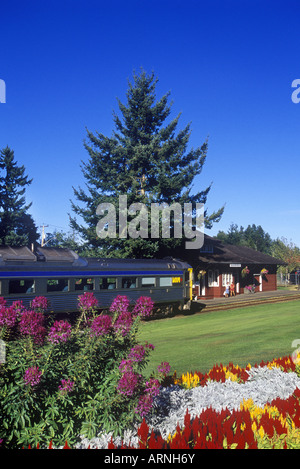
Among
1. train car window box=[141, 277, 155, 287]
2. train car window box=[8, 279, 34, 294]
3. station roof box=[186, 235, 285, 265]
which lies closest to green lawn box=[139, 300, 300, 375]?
train car window box=[141, 277, 155, 287]

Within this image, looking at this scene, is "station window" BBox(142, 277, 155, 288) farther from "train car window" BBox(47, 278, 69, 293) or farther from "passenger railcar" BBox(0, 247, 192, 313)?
"train car window" BBox(47, 278, 69, 293)

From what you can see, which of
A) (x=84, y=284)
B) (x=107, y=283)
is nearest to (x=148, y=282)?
(x=107, y=283)

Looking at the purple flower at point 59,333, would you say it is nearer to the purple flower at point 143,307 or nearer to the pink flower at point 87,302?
the pink flower at point 87,302

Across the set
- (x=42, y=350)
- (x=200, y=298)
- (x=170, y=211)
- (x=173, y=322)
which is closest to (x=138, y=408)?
(x=42, y=350)

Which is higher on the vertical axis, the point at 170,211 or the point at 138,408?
the point at 170,211

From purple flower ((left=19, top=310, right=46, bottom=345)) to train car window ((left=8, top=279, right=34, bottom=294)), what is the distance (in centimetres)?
1234

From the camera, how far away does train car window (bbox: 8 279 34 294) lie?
1591 cm

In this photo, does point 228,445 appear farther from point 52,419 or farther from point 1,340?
point 1,340

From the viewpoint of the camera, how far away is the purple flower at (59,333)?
13.9 feet

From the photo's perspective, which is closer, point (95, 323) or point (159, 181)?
point (95, 323)

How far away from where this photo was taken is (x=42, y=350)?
13.9 feet

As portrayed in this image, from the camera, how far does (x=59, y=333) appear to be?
4.33m

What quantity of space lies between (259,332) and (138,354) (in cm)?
1128

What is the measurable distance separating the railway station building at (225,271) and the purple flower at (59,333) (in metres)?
27.9
